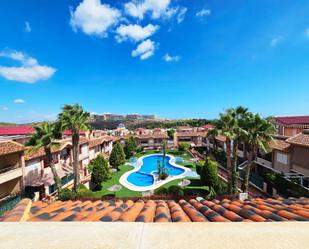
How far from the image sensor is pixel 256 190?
24062 millimetres

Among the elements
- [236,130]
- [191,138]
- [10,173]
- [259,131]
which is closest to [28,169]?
[10,173]

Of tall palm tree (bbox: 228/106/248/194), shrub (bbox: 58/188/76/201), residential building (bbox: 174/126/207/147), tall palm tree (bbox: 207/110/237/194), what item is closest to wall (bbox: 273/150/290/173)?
tall palm tree (bbox: 228/106/248/194)

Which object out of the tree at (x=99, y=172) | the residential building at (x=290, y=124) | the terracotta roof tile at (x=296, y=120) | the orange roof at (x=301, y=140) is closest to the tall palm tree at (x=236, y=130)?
the orange roof at (x=301, y=140)

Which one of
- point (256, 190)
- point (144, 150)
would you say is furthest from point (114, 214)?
point (144, 150)

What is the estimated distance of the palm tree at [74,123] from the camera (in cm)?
2079

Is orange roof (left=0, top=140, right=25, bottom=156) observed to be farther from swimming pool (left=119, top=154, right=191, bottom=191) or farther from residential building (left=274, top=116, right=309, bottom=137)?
residential building (left=274, top=116, right=309, bottom=137)

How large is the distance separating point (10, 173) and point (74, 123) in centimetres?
820

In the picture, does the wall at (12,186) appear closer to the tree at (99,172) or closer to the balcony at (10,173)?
the balcony at (10,173)

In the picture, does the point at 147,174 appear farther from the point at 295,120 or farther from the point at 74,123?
the point at 295,120

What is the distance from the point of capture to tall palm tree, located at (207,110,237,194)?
20.2 meters

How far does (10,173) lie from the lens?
18.0m

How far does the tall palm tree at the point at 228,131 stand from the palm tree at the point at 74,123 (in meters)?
16.9
